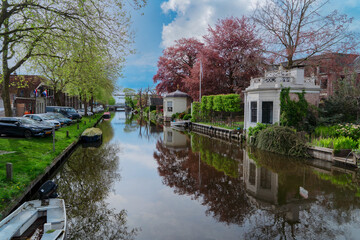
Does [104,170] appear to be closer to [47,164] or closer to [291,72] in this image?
[47,164]

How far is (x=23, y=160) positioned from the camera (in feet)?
36.1

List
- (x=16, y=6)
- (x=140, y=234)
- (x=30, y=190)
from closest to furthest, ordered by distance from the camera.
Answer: (x=140, y=234), (x=30, y=190), (x=16, y=6)

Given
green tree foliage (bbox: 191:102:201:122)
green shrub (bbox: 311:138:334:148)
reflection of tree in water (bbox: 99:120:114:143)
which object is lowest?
reflection of tree in water (bbox: 99:120:114:143)

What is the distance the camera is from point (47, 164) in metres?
11.1

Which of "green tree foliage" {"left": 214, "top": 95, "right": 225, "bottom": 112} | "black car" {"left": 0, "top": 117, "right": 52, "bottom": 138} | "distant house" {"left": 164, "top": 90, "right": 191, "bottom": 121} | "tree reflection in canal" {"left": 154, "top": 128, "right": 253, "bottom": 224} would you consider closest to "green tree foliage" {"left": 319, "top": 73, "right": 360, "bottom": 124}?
"tree reflection in canal" {"left": 154, "top": 128, "right": 253, "bottom": 224}

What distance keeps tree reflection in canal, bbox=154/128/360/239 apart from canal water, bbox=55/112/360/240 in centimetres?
3

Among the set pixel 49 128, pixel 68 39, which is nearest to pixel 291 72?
pixel 68 39

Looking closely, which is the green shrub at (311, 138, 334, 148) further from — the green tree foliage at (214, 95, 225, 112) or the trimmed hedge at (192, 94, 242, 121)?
the green tree foliage at (214, 95, 225, 112)

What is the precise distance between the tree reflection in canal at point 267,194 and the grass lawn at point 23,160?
217 inches

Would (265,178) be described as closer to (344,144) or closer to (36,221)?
(344,144)

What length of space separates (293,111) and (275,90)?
78.9 inches

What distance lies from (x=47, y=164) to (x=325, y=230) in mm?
11223

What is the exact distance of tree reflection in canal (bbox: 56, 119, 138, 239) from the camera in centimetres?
663

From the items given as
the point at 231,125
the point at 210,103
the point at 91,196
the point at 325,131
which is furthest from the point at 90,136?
the point at 325,131
